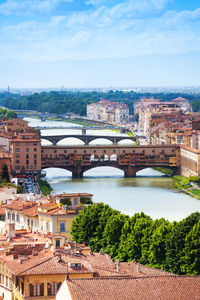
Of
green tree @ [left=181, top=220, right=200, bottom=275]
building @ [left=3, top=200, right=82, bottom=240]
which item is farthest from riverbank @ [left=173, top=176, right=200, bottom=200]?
green tree @ [left=181, top=220, right=200, bottom=275]

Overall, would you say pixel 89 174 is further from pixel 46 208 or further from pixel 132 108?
pixel 132 108

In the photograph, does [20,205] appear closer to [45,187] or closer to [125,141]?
[45,187]

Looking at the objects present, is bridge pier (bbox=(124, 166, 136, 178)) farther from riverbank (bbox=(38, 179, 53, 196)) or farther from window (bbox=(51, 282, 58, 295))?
window (bbox=(51, 282, 58, 295))

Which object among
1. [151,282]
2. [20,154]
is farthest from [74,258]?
[20,154]

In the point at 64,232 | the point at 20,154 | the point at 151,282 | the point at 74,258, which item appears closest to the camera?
the point at 151,282

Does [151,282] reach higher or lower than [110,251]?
higher

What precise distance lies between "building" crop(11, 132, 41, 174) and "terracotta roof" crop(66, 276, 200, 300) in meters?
35.4

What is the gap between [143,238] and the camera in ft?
60.7

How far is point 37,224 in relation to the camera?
72.0 ft

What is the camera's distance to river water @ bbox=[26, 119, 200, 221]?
33312 mm

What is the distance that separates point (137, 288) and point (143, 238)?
7.53 meters

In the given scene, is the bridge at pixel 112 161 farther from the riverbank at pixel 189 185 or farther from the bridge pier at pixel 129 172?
the riverbank at pixel 189 185

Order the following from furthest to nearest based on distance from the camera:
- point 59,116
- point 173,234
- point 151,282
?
point 59,116, point 173,234, point 151,282

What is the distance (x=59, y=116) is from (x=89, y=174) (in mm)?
60053
